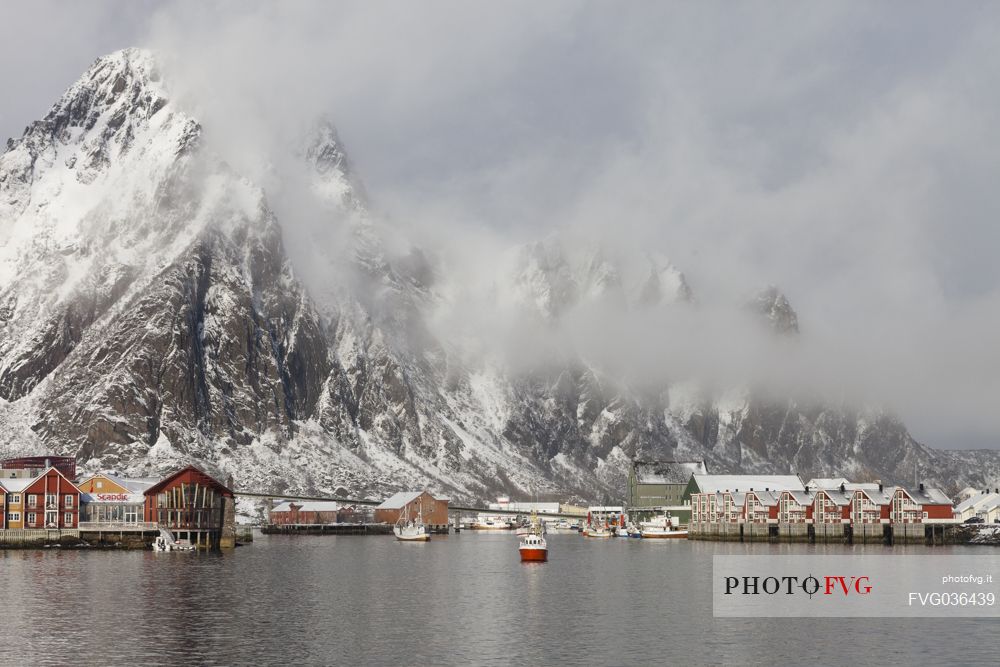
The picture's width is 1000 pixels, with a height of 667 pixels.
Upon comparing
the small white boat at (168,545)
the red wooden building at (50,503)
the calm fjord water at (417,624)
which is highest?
the red wooden building at (50,503)

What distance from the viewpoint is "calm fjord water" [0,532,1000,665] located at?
232 ft

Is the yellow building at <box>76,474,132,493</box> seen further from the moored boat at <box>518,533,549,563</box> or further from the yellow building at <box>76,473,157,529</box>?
the moored boat at <box>518,533,549,563</box>

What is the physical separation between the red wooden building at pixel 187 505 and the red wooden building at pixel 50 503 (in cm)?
1212

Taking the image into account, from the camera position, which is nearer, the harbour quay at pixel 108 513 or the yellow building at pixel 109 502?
the harbour quay at pixel 108 513

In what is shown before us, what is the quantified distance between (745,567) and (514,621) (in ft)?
185

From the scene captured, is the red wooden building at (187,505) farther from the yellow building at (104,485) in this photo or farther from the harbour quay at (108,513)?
the yellow building at (104,485)

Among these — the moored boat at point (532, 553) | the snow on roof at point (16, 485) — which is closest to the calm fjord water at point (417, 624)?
the moored boat at point (532, 553)

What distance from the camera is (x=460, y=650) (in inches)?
2869

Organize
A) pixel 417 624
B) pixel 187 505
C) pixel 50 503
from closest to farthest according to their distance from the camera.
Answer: pixel 417 624 < pixel 187 505 < pixel 50 503

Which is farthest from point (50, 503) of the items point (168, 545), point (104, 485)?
point (168, 545)

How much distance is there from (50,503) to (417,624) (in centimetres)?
11885

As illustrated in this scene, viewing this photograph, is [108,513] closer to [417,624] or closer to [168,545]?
[168,545]

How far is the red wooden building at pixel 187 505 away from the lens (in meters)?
182

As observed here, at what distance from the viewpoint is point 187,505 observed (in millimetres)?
182750
